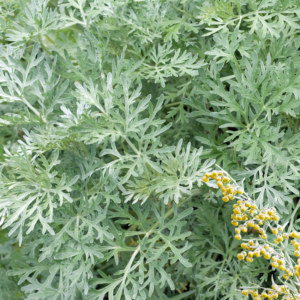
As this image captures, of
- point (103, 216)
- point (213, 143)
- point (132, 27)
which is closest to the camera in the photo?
point (103, 216)

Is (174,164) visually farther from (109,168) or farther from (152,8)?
(152,8)

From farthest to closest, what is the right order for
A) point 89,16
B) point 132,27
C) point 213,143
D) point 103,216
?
point 89,16
point 132,27
point 213,143
point 103,216

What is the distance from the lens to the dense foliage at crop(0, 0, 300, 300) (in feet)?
3.39

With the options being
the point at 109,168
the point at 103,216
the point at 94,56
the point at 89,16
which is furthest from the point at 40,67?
the point at 103,216

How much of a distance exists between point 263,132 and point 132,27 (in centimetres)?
60

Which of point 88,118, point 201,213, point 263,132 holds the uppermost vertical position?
point 88,118

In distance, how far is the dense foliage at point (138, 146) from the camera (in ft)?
3.39

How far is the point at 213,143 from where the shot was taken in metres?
1.14

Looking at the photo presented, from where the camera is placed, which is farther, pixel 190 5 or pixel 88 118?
pixel 190 5

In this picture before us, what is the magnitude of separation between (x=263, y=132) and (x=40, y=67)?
78 centimetres

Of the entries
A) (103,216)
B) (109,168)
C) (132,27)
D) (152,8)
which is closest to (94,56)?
(132,27)

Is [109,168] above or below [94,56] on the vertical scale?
below

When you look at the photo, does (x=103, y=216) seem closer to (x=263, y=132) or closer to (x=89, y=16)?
(x=263, y=132)

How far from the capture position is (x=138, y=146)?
1.15 meters
